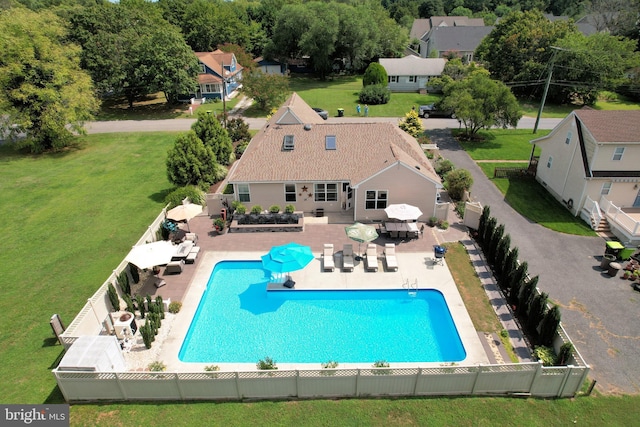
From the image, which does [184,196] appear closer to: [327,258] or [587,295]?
[327,258]

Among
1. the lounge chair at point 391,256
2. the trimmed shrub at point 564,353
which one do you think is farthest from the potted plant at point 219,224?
the trimmed shrub at point 564,353

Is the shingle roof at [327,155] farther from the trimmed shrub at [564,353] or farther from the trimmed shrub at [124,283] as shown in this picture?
the trimmed shrub at [564,353]

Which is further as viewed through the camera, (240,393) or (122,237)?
(122,237)

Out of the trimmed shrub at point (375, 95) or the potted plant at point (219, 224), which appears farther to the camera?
the trimmed shrub at point (375, 95)

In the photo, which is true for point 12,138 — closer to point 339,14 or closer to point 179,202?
point 179,202

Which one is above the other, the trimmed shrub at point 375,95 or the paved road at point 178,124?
the trimmed shrub at point 375,95

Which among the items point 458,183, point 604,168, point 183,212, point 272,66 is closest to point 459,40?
point 272,66

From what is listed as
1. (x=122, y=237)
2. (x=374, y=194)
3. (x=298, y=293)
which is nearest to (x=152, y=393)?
(x=298, y=293)

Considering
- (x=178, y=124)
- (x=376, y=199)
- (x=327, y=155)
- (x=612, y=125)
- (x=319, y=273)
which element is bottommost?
(x=319, y=273)
